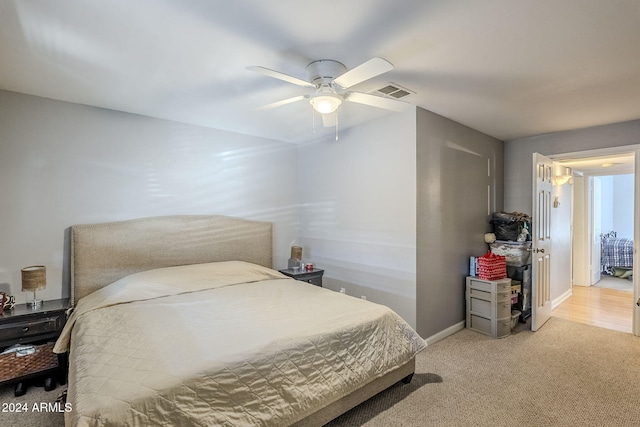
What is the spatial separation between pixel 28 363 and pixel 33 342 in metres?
0.24

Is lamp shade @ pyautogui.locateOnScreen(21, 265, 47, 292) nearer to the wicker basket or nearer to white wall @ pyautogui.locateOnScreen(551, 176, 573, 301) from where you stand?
the wicker basket

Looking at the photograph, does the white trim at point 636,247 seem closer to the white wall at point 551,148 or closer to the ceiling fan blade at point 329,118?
the white wall at point 551,148

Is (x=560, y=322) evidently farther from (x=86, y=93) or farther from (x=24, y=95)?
(x=24, y=95)

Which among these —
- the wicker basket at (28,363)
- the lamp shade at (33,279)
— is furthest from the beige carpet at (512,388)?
the lamp shade at (33,279)

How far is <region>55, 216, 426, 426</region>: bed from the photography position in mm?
1370

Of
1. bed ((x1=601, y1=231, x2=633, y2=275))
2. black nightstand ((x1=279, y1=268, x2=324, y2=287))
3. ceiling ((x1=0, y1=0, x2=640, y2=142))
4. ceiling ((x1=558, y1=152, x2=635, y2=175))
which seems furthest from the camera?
bed ((x1=601, y1=231, x2=633, y2=275))

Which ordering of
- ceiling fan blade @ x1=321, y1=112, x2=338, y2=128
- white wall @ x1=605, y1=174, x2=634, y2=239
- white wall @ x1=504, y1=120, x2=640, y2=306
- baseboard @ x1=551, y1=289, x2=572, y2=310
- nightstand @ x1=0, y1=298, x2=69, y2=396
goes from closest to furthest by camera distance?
1. nightstand @ x1=0, y1=298, x2=69, y2=396
2. ceiling fan blade @ x1=321, y1=112, x2=338, y2=128
3. white wall @ x1=504, y1=120, x2=640, y2=306
4. baseboard @ x1=551, y1=289, x2=572, y2=310
5. white wall @ x1=605, y1=174, x2=634, y2=239

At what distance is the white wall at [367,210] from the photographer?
10.2 ft

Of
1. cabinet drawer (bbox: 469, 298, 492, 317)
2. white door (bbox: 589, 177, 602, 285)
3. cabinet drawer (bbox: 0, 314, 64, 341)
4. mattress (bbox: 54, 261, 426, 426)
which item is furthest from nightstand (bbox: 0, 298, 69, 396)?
white door (bbox: 589, 177, 602, 285)

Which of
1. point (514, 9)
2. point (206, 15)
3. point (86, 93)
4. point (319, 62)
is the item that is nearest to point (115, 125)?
point (86, 93)

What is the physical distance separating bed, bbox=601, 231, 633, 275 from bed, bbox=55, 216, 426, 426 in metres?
6.53

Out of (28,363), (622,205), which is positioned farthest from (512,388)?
(622,205)

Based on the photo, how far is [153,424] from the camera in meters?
1.26

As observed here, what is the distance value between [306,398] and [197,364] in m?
0.65
